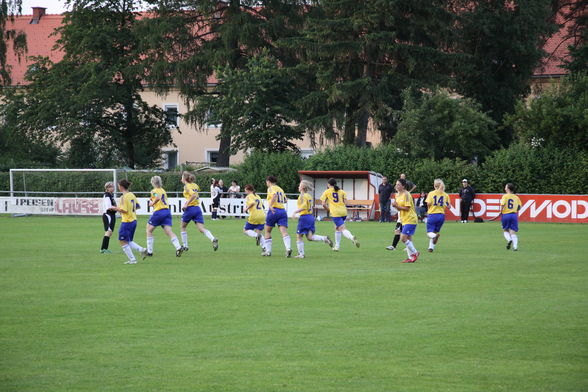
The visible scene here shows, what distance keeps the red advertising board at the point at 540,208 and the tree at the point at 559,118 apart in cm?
443

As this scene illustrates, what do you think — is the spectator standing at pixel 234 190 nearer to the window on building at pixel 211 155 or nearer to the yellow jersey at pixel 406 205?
the yellow jersey at pixel 406 205

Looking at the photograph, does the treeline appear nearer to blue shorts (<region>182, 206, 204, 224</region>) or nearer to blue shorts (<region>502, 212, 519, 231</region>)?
blue shorts (<region>502, 212, 519, 231</region>)

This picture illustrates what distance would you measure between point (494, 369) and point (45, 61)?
5338 cm

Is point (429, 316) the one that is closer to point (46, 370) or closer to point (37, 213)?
point (46, 370)

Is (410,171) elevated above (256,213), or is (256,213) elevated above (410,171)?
(410,171)

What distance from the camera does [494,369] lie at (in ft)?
30.1

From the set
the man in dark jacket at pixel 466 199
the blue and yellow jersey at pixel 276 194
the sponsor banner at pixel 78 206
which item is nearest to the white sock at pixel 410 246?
the blue and yellow jersey at pixel 276 194

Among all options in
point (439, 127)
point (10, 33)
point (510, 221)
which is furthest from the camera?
point (10, 33)

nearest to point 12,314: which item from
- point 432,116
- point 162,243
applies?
point 162,243

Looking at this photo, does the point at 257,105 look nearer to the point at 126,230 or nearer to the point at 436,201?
the point at 436,201

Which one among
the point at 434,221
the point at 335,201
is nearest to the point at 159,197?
the point at 335,201

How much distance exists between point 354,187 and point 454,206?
16.0 feet

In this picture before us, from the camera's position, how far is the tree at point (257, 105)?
1889 inches

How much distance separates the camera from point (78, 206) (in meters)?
45.1
